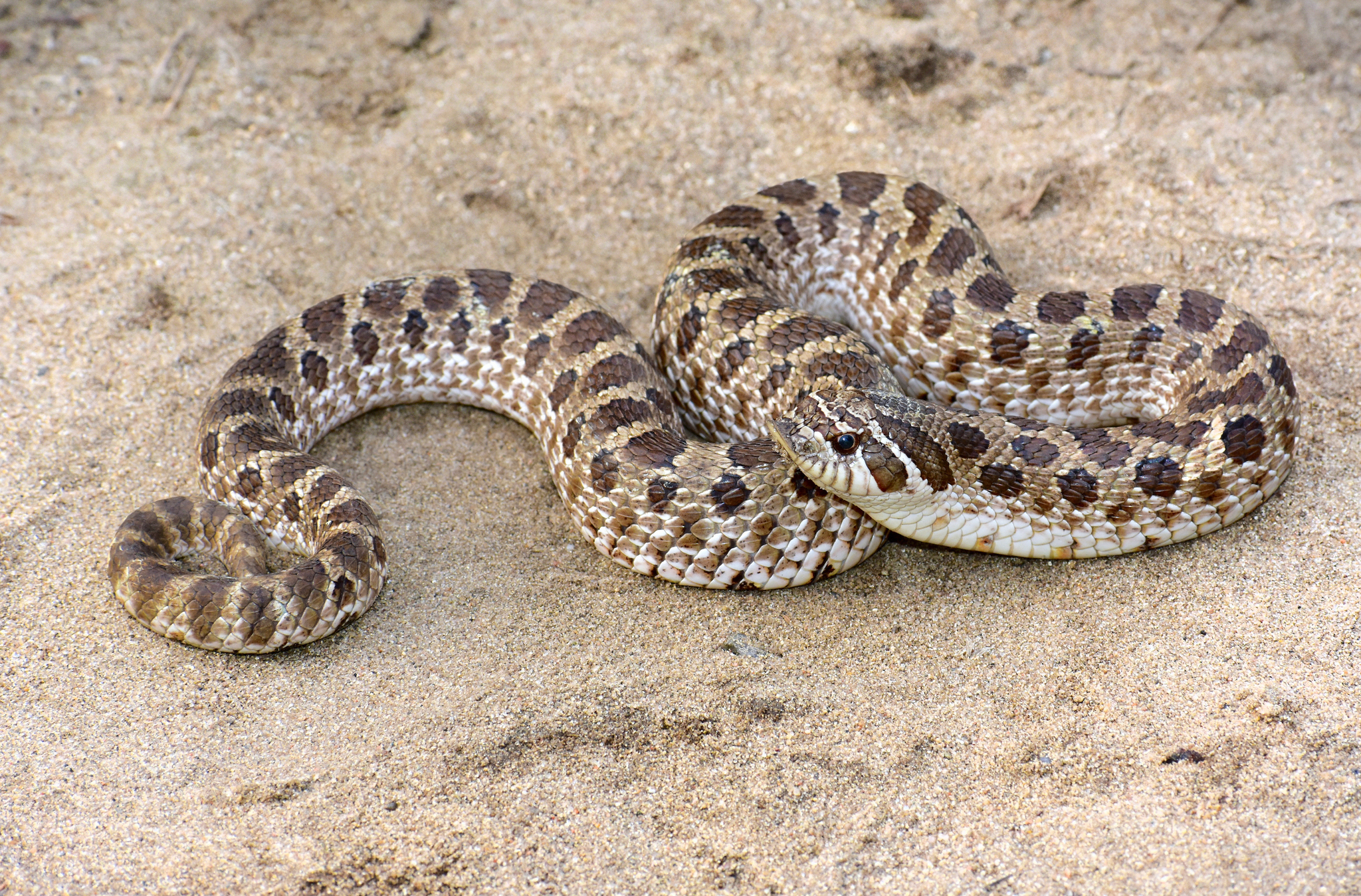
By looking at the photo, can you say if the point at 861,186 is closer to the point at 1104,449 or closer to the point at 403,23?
the point at 1104,449

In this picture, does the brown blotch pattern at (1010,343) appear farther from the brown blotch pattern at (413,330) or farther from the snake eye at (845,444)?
the brown blotch pattern at (413,330)

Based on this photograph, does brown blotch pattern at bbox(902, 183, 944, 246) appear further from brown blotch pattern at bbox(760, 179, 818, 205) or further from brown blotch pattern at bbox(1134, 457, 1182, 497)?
brown blotch pattern at bbox(1134, 457, 1182, 497)

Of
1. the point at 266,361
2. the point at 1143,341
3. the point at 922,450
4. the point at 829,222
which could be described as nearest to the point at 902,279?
the point at 829,222

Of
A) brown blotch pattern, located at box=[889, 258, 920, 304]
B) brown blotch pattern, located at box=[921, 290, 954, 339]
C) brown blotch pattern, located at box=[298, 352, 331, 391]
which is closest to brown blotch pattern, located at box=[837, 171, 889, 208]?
brown blotch pattern, located at box=[889, 258, 920, 304]

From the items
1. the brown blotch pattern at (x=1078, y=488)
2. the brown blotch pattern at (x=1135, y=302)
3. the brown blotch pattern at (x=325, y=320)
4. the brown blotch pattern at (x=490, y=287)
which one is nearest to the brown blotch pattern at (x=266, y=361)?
the brown blotch pattern at (x=325, y=320)

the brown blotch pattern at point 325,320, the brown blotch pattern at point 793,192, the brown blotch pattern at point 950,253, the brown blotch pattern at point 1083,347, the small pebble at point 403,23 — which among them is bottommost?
the brown blotch pattern at point 1083,347

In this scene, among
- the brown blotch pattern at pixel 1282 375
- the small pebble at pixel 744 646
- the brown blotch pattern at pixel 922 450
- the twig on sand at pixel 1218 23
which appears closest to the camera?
the small pebble at pixel 744 646
